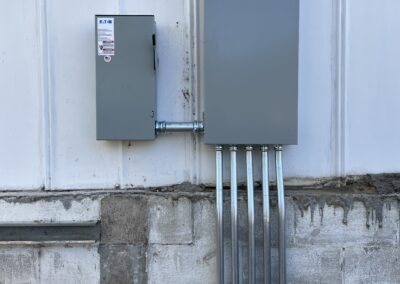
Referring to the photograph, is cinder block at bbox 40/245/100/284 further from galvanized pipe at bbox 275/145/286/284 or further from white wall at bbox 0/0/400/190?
galvanized pipe at bbox 275/145/286/284

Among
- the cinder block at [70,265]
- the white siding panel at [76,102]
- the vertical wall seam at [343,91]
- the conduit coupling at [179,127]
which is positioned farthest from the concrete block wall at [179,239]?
the conduit coupling at [179,127]

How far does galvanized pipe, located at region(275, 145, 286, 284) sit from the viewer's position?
2.55 m

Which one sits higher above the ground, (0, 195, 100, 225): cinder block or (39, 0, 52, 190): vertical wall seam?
(39, 0, 52, 190): vertical wall seam

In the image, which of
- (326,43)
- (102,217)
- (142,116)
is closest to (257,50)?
(326,43)

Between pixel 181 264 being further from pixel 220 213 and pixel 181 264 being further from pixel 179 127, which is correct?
pixel 179 127

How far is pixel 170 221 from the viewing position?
104 inches

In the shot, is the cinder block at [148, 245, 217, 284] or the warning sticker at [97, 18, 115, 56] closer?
the warning sticker at [97, 18, 115, 56]

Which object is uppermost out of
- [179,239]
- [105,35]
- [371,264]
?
[105,35]

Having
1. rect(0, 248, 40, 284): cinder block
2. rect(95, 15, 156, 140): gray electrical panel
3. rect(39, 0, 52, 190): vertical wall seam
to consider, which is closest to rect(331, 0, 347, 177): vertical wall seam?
rect(95, 15, 156, 140): gray electrical panel

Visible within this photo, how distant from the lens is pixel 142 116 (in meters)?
2.56

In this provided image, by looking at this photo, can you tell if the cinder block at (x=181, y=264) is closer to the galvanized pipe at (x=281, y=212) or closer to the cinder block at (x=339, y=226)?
the galvanized pipe at (x=281, y=212)

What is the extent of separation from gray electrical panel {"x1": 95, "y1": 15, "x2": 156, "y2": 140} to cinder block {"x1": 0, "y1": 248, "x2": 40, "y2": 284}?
826mm

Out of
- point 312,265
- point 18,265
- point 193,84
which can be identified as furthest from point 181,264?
point 193,84

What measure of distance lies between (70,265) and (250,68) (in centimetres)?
156
